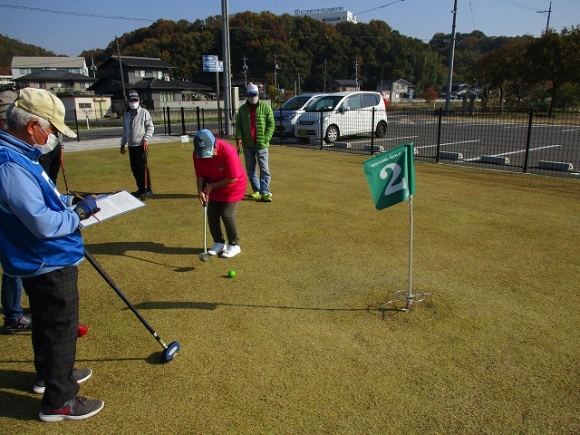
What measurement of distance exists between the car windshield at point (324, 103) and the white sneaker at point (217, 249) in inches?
441

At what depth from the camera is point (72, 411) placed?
2457 millimetres

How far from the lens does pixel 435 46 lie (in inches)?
4222

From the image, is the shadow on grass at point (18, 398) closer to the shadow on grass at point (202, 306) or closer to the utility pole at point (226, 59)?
the shadow on grass at point (202, 306)

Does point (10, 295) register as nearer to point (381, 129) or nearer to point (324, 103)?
point (324, 103)

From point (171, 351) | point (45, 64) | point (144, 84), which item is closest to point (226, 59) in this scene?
point (171, 351)

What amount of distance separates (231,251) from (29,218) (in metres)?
2.99

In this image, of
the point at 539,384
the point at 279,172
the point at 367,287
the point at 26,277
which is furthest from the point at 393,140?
the point at 26,277

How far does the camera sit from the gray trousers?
4.81 meters

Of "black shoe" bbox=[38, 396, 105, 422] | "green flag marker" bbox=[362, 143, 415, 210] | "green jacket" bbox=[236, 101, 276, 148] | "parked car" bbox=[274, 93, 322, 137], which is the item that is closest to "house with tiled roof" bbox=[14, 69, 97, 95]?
"parked car" bbox=[274, 93, 322, 137]

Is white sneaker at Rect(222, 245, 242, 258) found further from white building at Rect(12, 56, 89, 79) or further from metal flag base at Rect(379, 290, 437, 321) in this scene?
white building at Rect(12, 56, 89, 79)

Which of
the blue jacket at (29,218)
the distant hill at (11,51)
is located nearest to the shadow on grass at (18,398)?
the blue jacket at (29,218)

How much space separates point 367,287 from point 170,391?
6.99ft

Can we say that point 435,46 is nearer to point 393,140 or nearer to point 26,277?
point 393,140

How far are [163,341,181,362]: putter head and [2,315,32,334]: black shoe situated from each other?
133 cm
